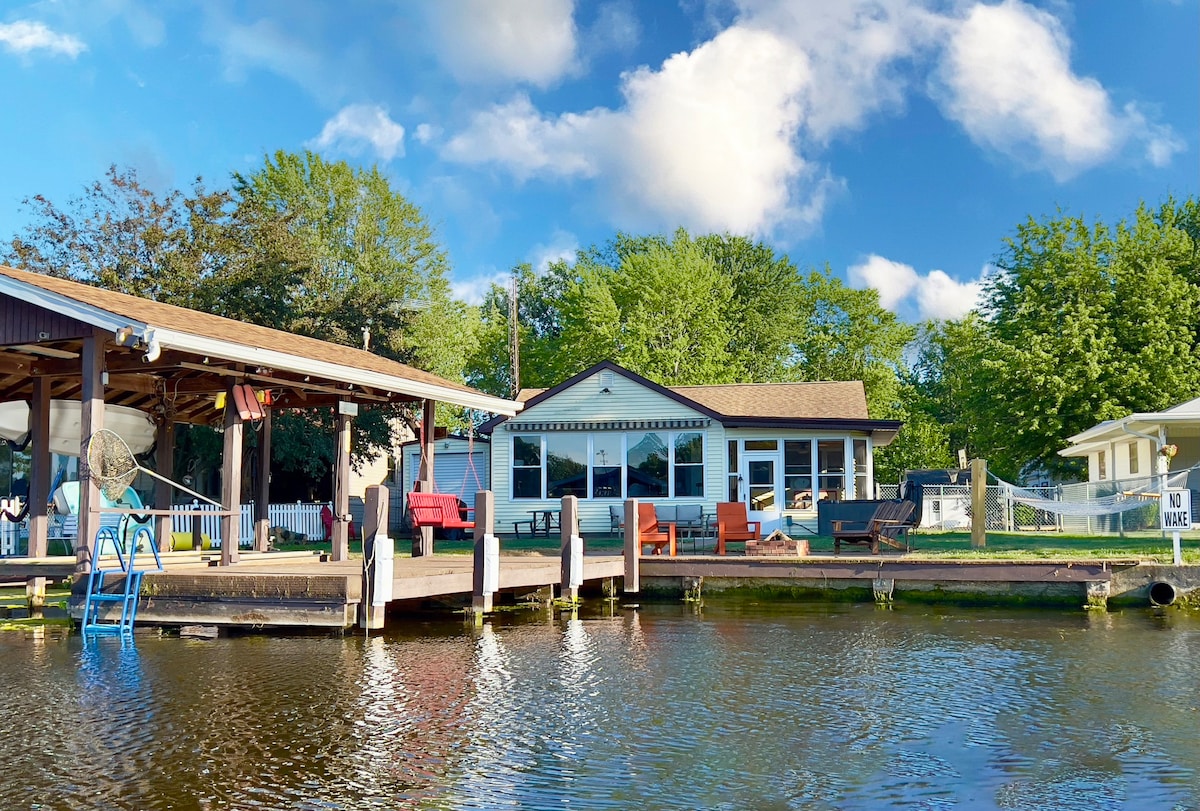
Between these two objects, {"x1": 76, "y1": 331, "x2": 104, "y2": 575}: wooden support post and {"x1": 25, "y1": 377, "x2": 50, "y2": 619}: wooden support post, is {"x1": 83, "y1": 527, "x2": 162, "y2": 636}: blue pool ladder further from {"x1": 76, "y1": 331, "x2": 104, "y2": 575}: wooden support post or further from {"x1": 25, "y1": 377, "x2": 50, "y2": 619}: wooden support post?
{"x1": 25, "y1": 377, "x2": 50, "y2": 619}: wooden support post

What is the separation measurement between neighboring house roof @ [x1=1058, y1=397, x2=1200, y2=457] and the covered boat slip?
12.3 meters

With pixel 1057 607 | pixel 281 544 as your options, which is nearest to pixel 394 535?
pixel 281 544

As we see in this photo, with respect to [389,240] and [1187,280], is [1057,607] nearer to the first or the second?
[1187,280]

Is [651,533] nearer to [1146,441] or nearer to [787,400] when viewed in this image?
[787,400]

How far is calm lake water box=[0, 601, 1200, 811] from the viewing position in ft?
20.0

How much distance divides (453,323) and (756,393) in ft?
65.4

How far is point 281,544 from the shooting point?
74.8 ft

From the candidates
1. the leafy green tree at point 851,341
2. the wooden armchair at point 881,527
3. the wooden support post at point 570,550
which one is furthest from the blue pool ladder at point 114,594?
the leafy green tree at point 851,341

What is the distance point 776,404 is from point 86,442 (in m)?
16.0

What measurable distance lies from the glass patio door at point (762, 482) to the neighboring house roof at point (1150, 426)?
703 centimetres

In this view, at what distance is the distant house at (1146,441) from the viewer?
2067 cm

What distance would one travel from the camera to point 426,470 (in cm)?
1641

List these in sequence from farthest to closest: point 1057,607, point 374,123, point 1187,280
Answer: point 374,123, point 1187,280, point 1057,607

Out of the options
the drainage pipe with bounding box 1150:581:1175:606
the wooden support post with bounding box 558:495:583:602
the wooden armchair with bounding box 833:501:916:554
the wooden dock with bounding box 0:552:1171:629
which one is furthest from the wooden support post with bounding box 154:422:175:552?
the drainage pipe with bounding box 1150:581:1175:606
